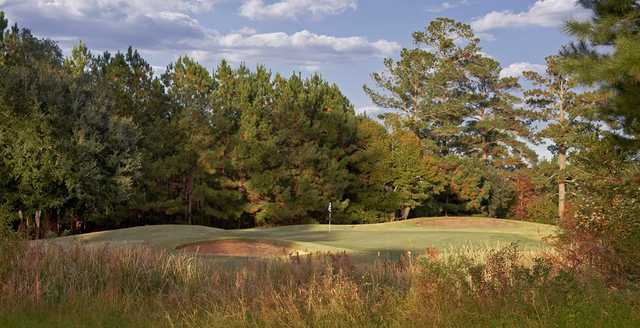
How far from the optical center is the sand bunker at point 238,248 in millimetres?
15876

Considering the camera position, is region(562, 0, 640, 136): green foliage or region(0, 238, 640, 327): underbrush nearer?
region(0, 238, 640, 327): underbrush

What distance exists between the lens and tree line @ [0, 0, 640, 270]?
1683cm

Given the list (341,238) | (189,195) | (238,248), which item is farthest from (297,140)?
(238,248)

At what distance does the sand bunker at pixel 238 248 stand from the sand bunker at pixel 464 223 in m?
14.2

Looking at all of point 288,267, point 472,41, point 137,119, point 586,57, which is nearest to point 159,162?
point 137,119

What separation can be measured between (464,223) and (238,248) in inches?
640

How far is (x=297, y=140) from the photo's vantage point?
34.8 meters

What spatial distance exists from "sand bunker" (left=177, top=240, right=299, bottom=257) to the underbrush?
5.56 metres

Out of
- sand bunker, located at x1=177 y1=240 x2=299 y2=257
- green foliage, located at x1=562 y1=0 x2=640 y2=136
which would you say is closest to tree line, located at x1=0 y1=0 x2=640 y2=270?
green foliage, located at x1=562 y1=0 x2=640 y2=136

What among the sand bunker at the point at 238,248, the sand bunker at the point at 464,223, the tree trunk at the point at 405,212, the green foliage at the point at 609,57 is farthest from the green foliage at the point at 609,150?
the tree trunk at the point at 405,212

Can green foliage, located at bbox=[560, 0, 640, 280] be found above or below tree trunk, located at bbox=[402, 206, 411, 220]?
→ above

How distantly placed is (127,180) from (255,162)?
6806 millimetres

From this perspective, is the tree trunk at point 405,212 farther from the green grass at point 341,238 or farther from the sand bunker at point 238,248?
the sand bunker at point 238,248

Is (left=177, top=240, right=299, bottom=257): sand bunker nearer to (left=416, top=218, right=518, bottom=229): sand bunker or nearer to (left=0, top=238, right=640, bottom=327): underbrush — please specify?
Answer: (left=0, top=238, right=640, bottom=327): underbrush
